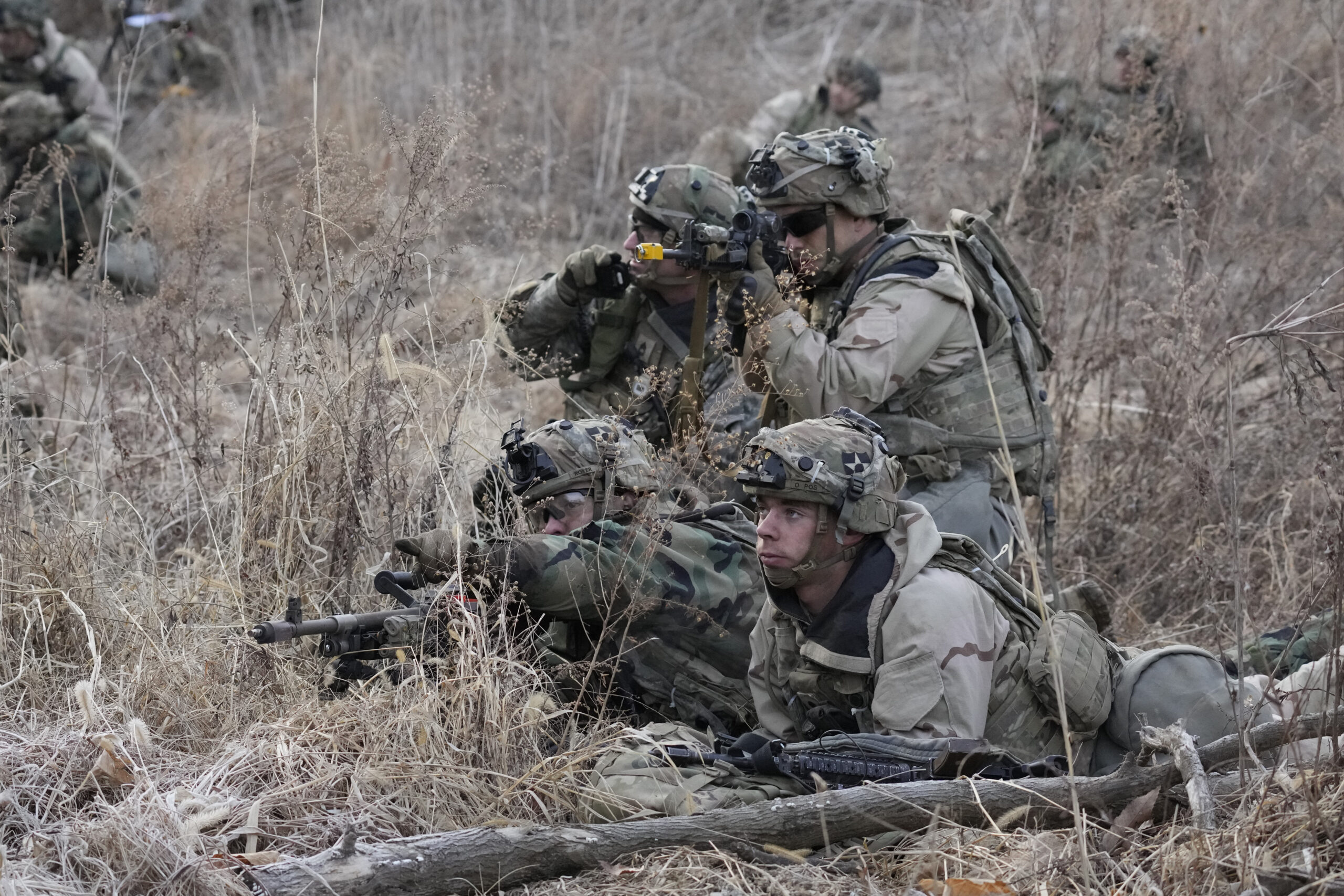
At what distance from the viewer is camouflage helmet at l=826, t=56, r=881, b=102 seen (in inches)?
392

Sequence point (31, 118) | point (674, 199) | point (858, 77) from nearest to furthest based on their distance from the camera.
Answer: point (674, 199)
point (31, 118)
point (858, 77)

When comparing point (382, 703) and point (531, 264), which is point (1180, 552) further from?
point (531, 264)

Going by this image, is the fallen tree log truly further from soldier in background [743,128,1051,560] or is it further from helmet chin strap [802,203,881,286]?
helmet chin strap [802,203,881,286]

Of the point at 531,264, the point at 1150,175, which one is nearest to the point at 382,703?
the point at 531,264

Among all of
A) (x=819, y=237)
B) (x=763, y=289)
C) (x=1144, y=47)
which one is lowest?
(x=763, y=289)

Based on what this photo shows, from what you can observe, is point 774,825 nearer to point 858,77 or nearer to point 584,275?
point 584,275

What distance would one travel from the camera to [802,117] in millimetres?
10531

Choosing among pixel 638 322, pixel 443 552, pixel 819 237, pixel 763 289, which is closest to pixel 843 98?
pixel 638 322

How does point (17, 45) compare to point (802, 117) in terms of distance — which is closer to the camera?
point (17, 45)

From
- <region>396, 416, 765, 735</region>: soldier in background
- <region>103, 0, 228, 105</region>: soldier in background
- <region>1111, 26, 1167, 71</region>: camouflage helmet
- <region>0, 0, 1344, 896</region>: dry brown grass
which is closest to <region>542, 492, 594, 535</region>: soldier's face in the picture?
<region>396, 416, 765, 735</region>: soldier in background

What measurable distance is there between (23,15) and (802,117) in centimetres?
508

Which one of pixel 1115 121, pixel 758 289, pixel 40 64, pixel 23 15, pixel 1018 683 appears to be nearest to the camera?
pixel 1018 683

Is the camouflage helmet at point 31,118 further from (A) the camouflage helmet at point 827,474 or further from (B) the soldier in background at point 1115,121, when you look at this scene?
(A) the camouflage helmet at point 827,474

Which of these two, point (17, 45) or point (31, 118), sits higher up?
point (17, 45)
